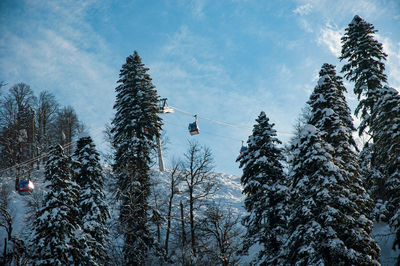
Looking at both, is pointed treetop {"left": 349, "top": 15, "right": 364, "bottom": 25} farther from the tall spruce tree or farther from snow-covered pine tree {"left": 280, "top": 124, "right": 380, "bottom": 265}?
snow-covered pine tree {"left": 280, "top": 124, "right": 380, "bottom": 265}

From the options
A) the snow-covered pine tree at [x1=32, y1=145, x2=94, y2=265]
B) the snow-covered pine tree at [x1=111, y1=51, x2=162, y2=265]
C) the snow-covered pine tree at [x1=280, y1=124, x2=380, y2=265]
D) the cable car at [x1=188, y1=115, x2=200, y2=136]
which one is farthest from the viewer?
the cable car at [x1=188, y1=115, x2=200, y2=136]

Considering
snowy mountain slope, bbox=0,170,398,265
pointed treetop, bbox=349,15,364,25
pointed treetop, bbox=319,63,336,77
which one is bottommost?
→ snowy mountain slope, bbox=0,170,398,265

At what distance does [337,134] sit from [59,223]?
48.4 feet

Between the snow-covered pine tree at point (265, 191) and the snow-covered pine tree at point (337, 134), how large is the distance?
3532 mm

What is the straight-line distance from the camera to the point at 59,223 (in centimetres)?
1558

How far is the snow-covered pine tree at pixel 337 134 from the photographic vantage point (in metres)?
13.6

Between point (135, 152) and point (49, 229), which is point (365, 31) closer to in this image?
point (135, 152)

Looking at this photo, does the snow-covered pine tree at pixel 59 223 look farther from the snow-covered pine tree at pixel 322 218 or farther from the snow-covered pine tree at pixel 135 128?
the snow-covered pine tree at pixel 322 218

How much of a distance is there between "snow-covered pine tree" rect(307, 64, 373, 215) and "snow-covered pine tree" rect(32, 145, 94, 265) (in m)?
13.5

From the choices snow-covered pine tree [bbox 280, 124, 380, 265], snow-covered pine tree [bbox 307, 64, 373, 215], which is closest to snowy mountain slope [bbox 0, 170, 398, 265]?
snow-covered pine tree [bbox 307, 64, 373, 215]

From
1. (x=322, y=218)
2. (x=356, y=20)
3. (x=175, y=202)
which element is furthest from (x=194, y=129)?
(x=322, y=218)

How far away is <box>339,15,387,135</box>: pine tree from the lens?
71.5 ft

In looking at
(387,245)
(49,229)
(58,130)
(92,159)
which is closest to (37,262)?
(49,229)

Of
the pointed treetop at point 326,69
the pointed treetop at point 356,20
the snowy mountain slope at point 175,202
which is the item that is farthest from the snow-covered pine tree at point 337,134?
the pointed treetop at point 356,20
